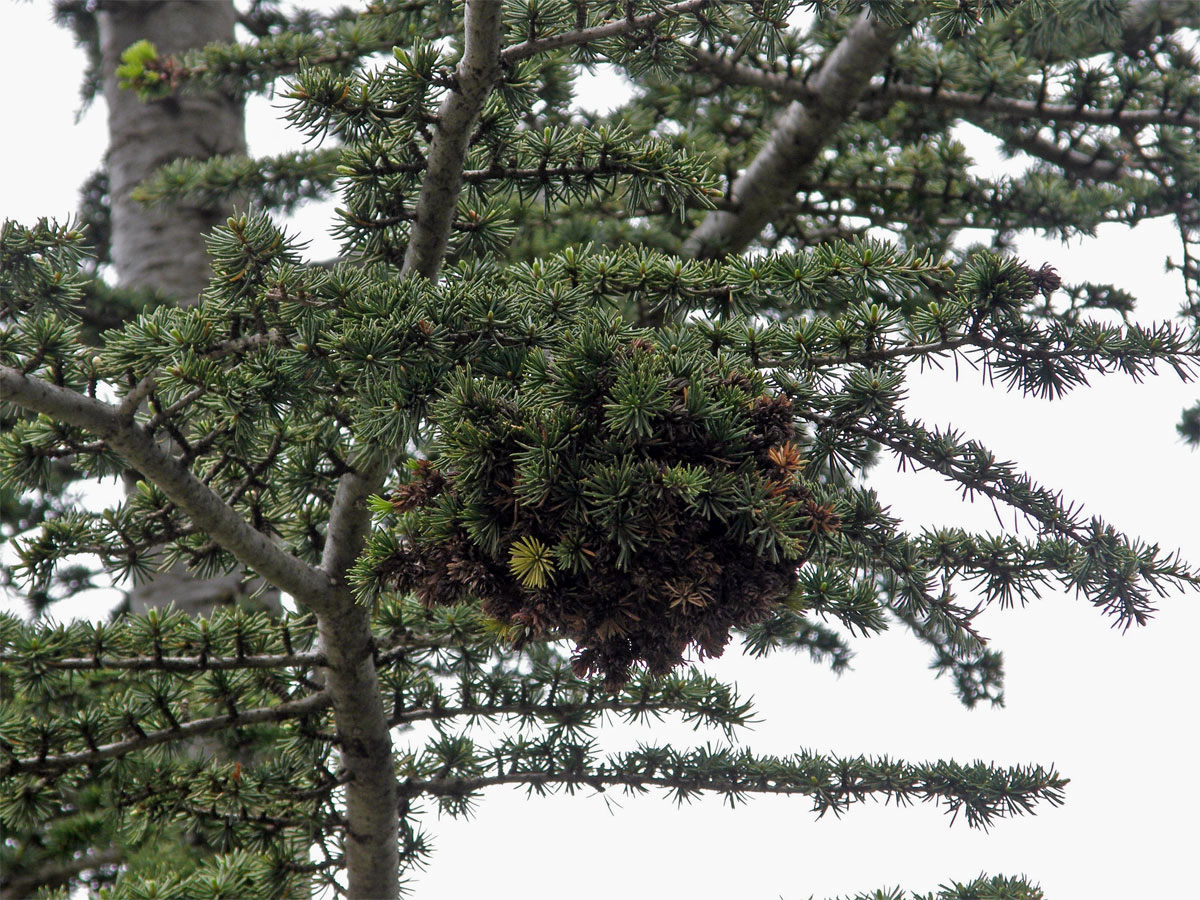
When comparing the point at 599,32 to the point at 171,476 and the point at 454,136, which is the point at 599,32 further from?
the point at 171,476

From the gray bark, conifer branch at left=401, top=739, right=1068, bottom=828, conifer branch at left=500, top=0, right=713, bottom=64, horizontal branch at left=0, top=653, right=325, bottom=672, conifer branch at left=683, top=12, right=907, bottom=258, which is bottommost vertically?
conifer branch at left=401, top=739, right=1068, bottom=828

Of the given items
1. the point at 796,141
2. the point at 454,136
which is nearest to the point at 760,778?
the point at 454,136

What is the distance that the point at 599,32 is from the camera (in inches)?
54.9

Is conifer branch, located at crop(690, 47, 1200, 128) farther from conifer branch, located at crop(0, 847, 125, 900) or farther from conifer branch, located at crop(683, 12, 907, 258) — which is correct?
conifer branch, located at crop(0, 847, 125, 900)

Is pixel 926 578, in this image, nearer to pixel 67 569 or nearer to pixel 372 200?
pixel 372 200

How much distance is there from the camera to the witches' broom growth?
4.24ft

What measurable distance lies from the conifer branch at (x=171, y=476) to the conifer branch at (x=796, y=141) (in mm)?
1510

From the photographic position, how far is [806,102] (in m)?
2.77

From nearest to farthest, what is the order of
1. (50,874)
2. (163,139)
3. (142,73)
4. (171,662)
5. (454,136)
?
(454,136)
(171,662)
(50,874)
(142,73)
(163,139)

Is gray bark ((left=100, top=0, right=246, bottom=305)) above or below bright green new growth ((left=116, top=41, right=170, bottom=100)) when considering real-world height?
above

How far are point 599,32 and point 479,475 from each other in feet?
2.04

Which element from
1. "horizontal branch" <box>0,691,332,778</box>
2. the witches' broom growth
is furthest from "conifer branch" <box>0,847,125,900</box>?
"horizontal branch" <box>0,691,332,778</box>

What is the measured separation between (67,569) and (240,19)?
2727 mm

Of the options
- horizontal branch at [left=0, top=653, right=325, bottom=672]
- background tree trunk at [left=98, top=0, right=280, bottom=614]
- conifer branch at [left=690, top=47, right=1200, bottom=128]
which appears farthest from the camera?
background tree trunk at [left=98, top=0, right=280, bottom=614]
